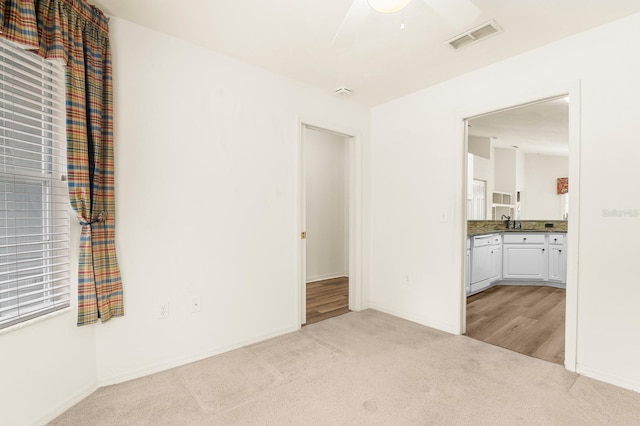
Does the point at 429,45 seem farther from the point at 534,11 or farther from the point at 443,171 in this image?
the point at 443,171

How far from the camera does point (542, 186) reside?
7.57 meters

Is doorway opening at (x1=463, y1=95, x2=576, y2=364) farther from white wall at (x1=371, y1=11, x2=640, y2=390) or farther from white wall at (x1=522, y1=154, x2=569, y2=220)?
white wall at (x1=371, y1=11, x2=640, y2=390)

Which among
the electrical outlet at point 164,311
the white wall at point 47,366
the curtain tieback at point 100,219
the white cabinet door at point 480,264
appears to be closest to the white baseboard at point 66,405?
the white wall at point 47,366

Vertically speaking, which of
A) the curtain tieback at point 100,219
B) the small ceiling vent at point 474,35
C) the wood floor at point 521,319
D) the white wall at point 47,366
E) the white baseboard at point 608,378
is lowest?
the wood floor at point 521,319

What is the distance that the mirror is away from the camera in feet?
15.6

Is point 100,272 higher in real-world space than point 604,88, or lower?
lower

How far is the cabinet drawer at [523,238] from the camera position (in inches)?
200

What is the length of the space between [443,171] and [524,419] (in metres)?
2.09

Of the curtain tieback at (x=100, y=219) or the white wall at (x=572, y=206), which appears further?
the white wall at (x=572, y=206)

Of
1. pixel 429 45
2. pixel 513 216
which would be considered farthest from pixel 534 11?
pixel 513 216

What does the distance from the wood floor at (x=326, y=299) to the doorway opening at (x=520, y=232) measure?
1437 millimetres

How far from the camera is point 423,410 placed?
6.13 ft

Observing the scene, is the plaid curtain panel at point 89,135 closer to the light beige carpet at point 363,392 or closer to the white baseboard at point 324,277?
the light beige carpet at point 363,392

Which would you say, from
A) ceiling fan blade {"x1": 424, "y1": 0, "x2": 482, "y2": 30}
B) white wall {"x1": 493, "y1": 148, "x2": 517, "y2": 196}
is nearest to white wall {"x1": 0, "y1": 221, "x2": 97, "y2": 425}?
ceiling fan blade {"x1": 424, "y1": 0, "x2": 482, "y2": 30}
